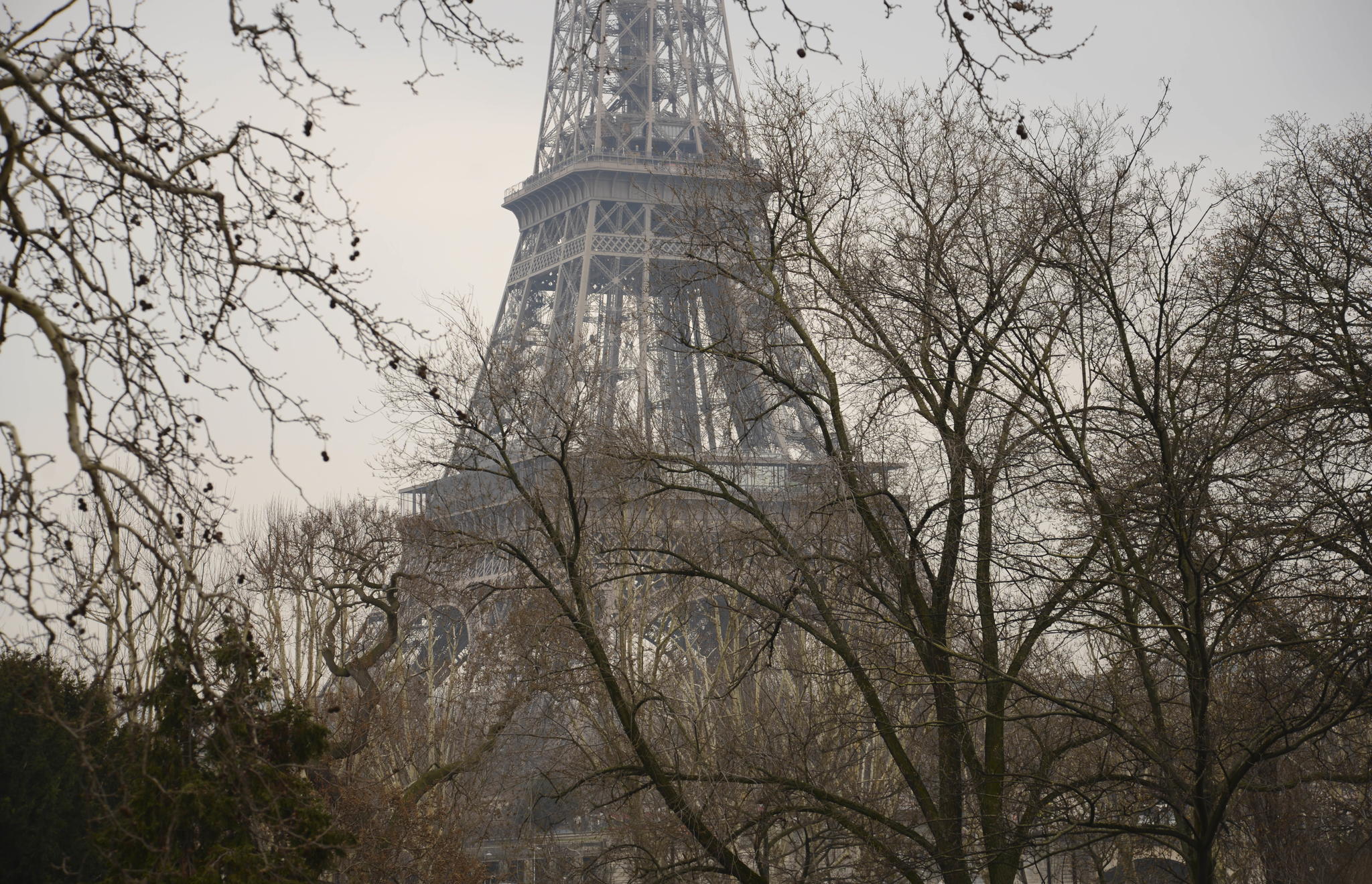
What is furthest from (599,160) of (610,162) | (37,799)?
(37,799)

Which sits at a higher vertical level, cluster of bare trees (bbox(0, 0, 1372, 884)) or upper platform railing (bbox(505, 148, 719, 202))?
upper platform railing (bbox(505, 148, 719, 202))

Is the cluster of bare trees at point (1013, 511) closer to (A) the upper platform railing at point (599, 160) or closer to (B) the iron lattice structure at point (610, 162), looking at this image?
(B) the iron lattice structure at point (610, 162)

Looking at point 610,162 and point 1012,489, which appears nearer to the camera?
point 1012,489

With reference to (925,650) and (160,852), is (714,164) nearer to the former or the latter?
(925,650)

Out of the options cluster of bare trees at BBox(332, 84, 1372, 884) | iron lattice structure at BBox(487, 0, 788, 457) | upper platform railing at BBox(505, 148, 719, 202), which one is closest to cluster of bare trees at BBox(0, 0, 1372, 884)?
cluster of bare trees at BBox(332, 84, 1372, 884)

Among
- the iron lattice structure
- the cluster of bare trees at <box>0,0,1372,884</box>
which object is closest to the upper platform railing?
the iron lattice structure

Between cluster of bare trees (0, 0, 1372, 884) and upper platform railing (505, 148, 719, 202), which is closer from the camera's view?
cluster of bare trees (0, 0, 1372, 884)

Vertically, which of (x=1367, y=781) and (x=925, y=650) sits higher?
(x=925, y=650)

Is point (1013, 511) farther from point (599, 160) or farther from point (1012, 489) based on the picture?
point (599, 160)

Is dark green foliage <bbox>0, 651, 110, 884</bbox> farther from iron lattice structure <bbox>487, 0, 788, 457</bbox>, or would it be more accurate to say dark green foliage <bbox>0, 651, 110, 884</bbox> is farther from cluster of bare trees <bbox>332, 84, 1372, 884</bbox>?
iron lattice structure <bbox>487, 0, 788, 457</bbox>

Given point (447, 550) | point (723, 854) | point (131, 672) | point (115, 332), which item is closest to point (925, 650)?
point (723, 854)

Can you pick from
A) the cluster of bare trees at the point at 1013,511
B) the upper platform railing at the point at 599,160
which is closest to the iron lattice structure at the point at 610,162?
the upper platform railing at the point at 599,160

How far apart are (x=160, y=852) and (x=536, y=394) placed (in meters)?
7.61

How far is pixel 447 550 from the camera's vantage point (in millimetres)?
9898
